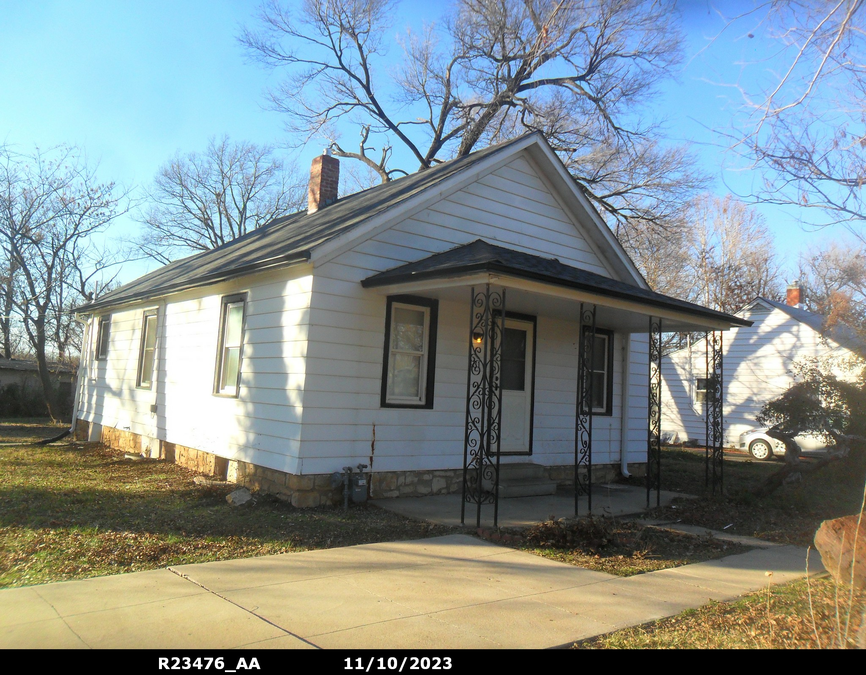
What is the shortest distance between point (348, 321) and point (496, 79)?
55.7 feet

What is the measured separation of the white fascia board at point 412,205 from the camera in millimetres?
8320

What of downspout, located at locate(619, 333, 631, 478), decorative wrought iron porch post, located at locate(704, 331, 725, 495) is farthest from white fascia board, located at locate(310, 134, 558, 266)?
decorative wrought iron porch post, located at locate(704, 331, 725, 495)

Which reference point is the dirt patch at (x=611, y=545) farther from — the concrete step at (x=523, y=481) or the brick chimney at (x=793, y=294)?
the brick chimney at (x=793, y=294)

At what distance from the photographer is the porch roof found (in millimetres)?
7252

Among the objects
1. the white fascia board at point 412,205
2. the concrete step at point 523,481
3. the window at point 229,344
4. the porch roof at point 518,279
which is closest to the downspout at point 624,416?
the porch roof at point 518,279

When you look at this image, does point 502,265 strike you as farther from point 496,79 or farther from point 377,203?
point 496,79

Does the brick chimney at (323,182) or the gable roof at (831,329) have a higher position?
the brick chimney at (323,182)

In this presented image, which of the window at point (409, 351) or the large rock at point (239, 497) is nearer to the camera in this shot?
the large rock at point (239, 497)

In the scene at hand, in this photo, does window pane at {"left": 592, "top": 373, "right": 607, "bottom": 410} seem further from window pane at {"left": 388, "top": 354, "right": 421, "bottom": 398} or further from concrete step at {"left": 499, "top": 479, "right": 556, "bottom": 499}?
window pane at {"left": 388, "top": 354, "right": 421, "bottom": 398}

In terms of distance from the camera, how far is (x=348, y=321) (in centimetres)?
860

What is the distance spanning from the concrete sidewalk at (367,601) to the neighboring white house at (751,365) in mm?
15747

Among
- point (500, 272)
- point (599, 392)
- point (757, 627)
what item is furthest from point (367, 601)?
point (599, 392)

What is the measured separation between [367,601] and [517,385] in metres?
6.28
